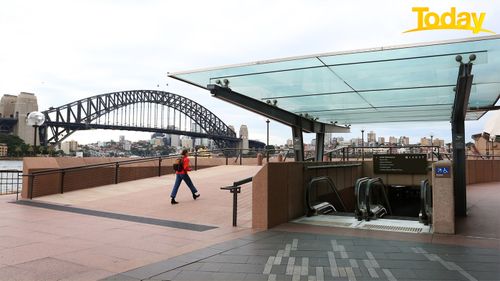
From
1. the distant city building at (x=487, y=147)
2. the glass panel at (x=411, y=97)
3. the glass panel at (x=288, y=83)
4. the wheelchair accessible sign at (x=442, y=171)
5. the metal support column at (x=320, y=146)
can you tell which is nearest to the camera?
the wheelchair accessible sign at (x=442, y=171)

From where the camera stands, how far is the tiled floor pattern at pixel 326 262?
15.4 ft

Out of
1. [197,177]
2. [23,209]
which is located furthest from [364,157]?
[23,209]

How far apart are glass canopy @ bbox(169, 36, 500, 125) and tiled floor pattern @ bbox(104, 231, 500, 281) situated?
10.4 ft

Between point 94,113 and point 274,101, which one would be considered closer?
point 274,101

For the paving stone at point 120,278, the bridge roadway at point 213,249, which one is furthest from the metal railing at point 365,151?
the paving stone at point 120,278

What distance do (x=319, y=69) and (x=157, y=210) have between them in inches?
195

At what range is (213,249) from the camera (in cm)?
604

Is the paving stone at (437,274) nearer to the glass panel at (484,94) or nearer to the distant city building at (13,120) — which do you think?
the glass panel at (484,94)

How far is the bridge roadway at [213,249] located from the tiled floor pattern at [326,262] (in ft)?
0.04

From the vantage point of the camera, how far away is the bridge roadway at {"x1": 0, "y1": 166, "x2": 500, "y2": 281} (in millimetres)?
4801

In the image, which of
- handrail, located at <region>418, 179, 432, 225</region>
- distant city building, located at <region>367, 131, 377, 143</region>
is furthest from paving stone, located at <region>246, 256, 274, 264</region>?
distant city building, located at <region>367, 131, 377, 143</region>

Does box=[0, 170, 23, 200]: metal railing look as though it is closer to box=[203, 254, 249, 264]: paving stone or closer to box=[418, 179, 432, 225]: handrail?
box=[203, 254, 249, 264]: paving stone

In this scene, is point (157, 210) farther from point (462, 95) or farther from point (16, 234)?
point (462, 95)

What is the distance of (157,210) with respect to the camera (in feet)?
32.6
